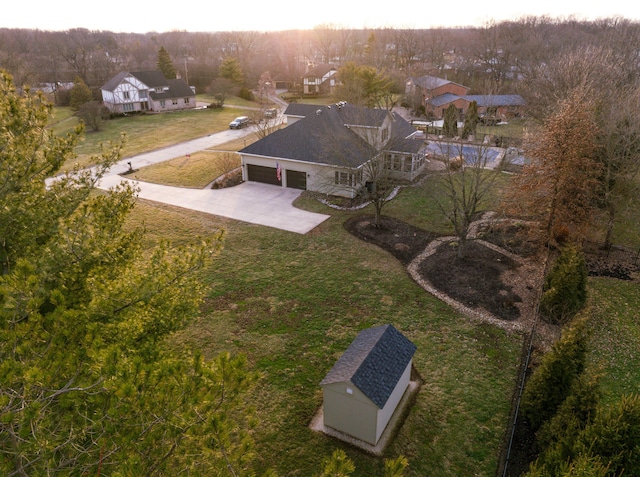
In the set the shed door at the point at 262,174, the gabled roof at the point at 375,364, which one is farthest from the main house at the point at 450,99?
the gabled roof at the point at 375,364

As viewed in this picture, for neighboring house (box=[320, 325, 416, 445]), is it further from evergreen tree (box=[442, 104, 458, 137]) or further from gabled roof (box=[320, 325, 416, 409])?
evergreen tree (box=[442, 104, 458, 137])

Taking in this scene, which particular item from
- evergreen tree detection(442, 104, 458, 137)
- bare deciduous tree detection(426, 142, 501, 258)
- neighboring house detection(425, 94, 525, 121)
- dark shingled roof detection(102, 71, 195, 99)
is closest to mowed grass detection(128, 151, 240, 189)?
bare deciduous tree detection(426, 142, 501, 258)

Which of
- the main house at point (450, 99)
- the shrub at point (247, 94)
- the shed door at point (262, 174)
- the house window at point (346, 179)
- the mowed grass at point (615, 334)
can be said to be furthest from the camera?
the shrub at point (247, 94)

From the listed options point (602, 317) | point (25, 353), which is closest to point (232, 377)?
point (25, 353)

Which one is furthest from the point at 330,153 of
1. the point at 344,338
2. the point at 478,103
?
the point at 478,103

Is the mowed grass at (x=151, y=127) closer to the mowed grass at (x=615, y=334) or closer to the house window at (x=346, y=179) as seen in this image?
the house window at (x=346, y=179)

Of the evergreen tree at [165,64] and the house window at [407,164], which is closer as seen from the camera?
the house window at [407,164]

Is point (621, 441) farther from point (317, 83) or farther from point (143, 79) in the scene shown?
point (317, 83)

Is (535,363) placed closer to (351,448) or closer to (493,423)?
(493,423)
